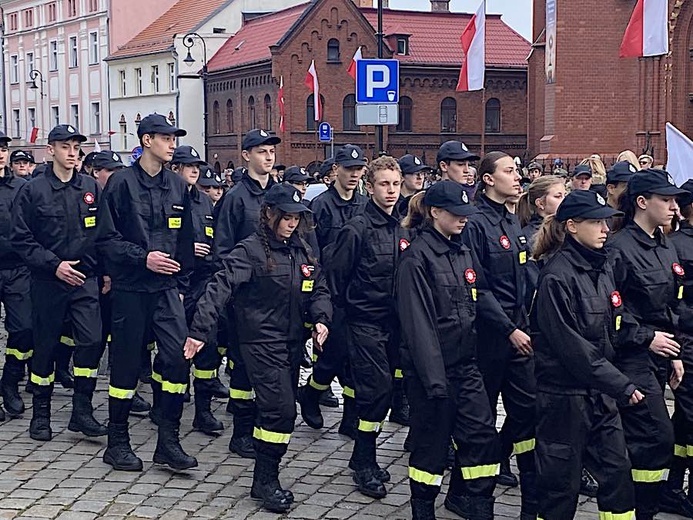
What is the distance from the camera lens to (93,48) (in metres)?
73.5

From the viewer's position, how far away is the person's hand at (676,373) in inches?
280

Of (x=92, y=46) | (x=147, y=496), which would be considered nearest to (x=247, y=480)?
(x=147, y=496)

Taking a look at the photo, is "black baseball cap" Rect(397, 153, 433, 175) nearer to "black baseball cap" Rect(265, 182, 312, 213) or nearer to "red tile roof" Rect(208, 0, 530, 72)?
"black baseball cap" Rect(265, 182, 312, 213)

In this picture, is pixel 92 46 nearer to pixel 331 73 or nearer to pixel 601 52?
pixel 331 73

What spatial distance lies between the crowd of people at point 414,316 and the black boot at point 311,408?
0.03m

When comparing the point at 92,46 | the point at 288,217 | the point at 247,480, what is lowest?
the point at 247,480

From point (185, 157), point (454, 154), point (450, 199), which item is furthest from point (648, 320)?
point (185, 157)

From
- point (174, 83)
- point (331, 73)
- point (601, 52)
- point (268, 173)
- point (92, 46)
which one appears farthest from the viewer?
point (92, 46)

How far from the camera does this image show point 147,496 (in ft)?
25.6

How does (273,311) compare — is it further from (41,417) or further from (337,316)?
(41,417)

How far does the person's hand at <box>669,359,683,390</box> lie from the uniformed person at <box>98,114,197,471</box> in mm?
3351

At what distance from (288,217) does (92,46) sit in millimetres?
69012

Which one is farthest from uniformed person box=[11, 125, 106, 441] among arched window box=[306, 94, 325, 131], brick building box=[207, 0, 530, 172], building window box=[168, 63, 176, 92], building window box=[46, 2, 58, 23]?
building window box=[46, 2, 58, 23]

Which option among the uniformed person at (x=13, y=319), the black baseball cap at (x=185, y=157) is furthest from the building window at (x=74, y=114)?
the uniformed person at (x=13, y=319)
